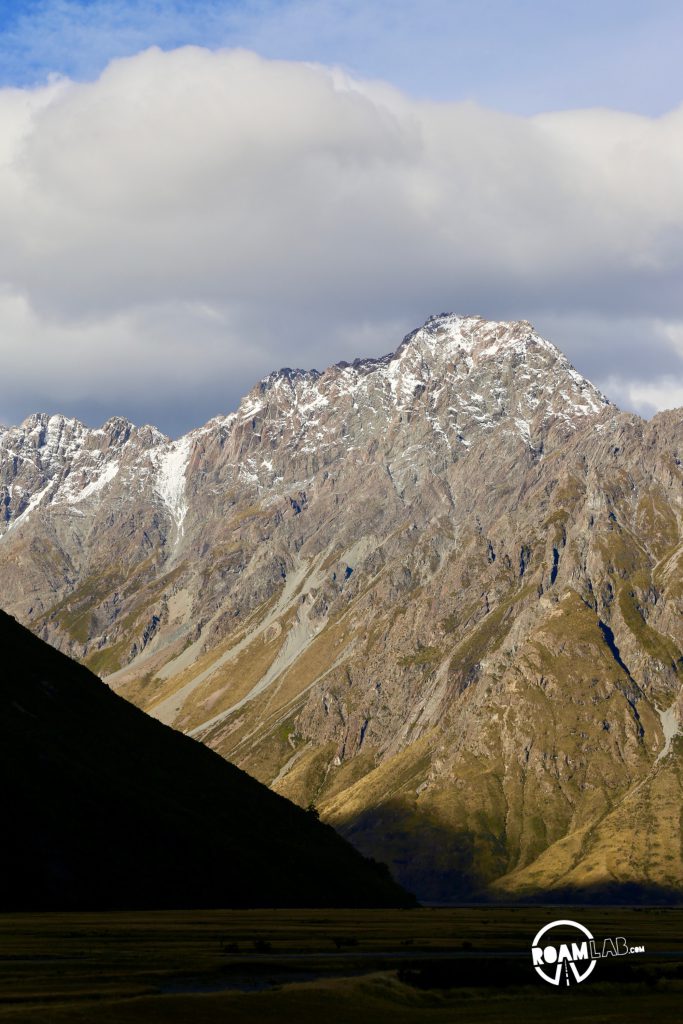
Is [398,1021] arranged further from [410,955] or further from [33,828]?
[33,828]

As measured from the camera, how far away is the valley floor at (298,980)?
64875 millimetres

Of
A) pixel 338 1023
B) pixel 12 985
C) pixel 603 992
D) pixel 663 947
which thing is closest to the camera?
pixel 338 1023

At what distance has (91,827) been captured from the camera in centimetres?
19775

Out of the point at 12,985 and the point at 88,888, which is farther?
the point at 88,888

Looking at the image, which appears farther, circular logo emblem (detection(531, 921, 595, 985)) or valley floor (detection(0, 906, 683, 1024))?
circular logo emblem (detection(531, 921, 595, 985))

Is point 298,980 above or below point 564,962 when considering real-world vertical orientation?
above

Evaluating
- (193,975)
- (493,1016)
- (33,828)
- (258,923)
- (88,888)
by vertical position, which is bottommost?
(493,1016)

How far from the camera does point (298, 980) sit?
80.4 metres

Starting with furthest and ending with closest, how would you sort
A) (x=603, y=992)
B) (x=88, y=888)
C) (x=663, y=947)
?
(x=88, y=888) < (x=663, y=947) < (x=603, y=992)

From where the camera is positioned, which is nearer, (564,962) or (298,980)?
(298,980)

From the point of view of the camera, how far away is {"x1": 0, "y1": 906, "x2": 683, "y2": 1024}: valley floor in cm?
6488

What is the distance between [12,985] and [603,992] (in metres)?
39.8

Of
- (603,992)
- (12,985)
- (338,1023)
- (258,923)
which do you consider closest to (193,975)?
(12,985)

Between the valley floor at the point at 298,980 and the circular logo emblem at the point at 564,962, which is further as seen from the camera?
the circular logo emblem at the point at 564,962
